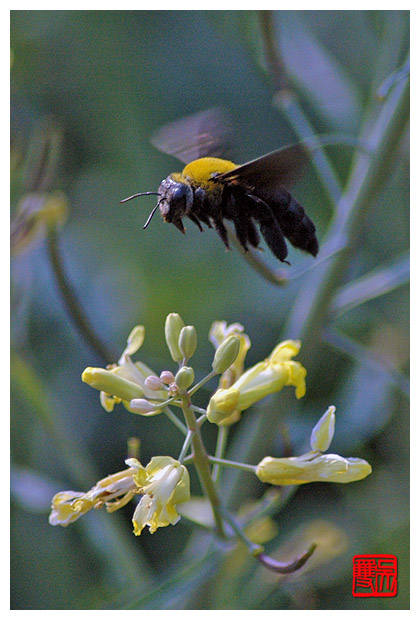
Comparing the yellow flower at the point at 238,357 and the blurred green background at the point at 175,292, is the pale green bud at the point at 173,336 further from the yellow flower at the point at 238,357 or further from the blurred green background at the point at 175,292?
the blurred green background at the point at 175,292

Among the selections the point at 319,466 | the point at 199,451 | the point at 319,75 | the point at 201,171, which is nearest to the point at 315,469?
the point at 319,466

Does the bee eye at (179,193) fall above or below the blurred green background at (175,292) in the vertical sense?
above

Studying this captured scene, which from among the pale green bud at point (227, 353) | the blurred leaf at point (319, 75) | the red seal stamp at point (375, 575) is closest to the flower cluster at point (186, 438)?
the pale green bud at point (227, 353)

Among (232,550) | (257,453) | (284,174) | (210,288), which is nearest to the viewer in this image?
(284,174)

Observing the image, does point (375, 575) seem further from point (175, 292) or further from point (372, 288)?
point (175, 292)

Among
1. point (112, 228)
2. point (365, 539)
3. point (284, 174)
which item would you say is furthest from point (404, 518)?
point (112, 228)

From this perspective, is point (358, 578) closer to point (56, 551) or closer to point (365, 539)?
point (365, 539)
